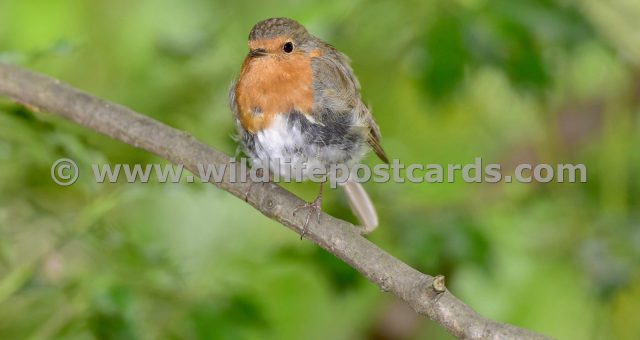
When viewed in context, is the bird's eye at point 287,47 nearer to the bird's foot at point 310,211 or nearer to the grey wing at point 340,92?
the grey wing at point 340,92

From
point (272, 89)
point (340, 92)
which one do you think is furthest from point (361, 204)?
point (272, 89)

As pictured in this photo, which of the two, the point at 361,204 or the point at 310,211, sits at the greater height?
the point at 361,204

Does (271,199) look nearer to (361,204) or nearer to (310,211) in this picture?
(310,211)

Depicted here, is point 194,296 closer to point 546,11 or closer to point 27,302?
point 27,302

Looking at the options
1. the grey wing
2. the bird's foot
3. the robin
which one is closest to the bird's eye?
the robin

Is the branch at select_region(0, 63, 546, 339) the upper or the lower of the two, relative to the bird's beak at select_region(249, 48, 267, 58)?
lower

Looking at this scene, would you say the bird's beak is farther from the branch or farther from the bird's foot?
the bird's foot

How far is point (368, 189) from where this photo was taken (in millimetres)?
4004

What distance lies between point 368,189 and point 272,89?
2.40ft

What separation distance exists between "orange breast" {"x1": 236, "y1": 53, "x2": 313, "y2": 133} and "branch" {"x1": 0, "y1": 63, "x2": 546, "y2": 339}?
405 mm

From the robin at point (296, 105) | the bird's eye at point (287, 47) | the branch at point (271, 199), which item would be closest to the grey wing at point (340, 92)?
the robin at point (296, 105)

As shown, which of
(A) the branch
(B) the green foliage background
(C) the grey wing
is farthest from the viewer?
(C) the grey wing

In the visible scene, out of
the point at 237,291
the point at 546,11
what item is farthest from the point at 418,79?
the point at 237,291

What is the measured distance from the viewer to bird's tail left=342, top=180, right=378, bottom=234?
3.71 meters
